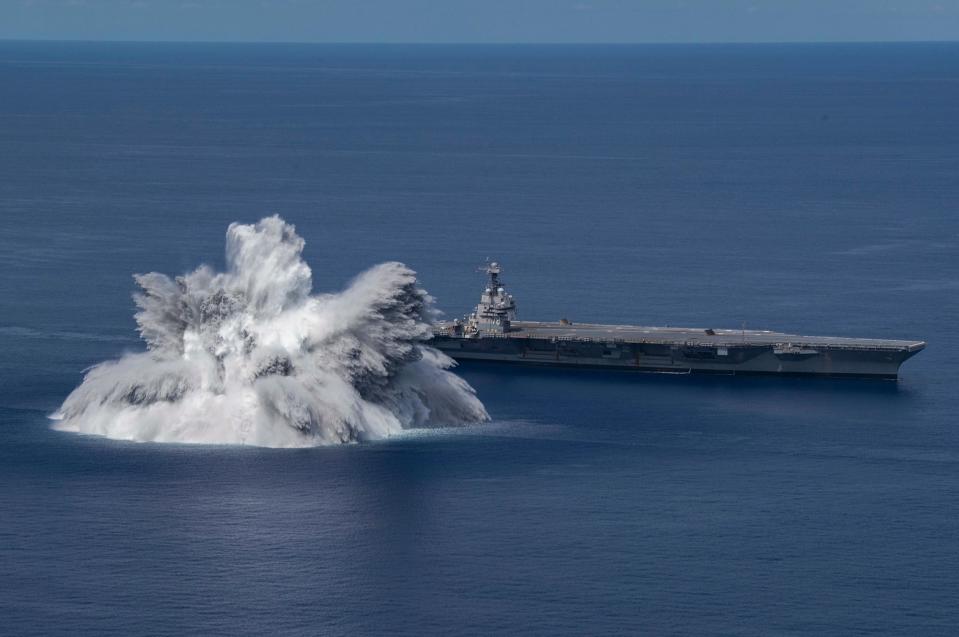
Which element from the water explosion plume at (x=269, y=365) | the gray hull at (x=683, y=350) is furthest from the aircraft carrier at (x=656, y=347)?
the water explosion plume at (x=269, y=365)

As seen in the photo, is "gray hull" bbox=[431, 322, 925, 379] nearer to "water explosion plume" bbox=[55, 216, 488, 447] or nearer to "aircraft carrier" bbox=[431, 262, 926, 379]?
"aircraft carrier" bbox=[431, 262, 926, 379]

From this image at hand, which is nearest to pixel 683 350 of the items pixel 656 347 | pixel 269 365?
pixel 656 347

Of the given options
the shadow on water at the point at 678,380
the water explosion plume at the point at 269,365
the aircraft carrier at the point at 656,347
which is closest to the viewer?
the water explosion plume at the point at 269,365

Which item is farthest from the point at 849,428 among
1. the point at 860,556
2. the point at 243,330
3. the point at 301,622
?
the point at 301,622

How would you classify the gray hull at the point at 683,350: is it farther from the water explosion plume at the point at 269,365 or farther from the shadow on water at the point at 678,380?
the water explosion plume at the point at 269,365

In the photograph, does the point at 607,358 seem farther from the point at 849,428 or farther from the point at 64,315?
the point at 64,315

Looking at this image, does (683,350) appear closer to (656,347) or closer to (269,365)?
(656,347)

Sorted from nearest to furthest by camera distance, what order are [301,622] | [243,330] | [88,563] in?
[301,622] → [88,563] → [243,330]
